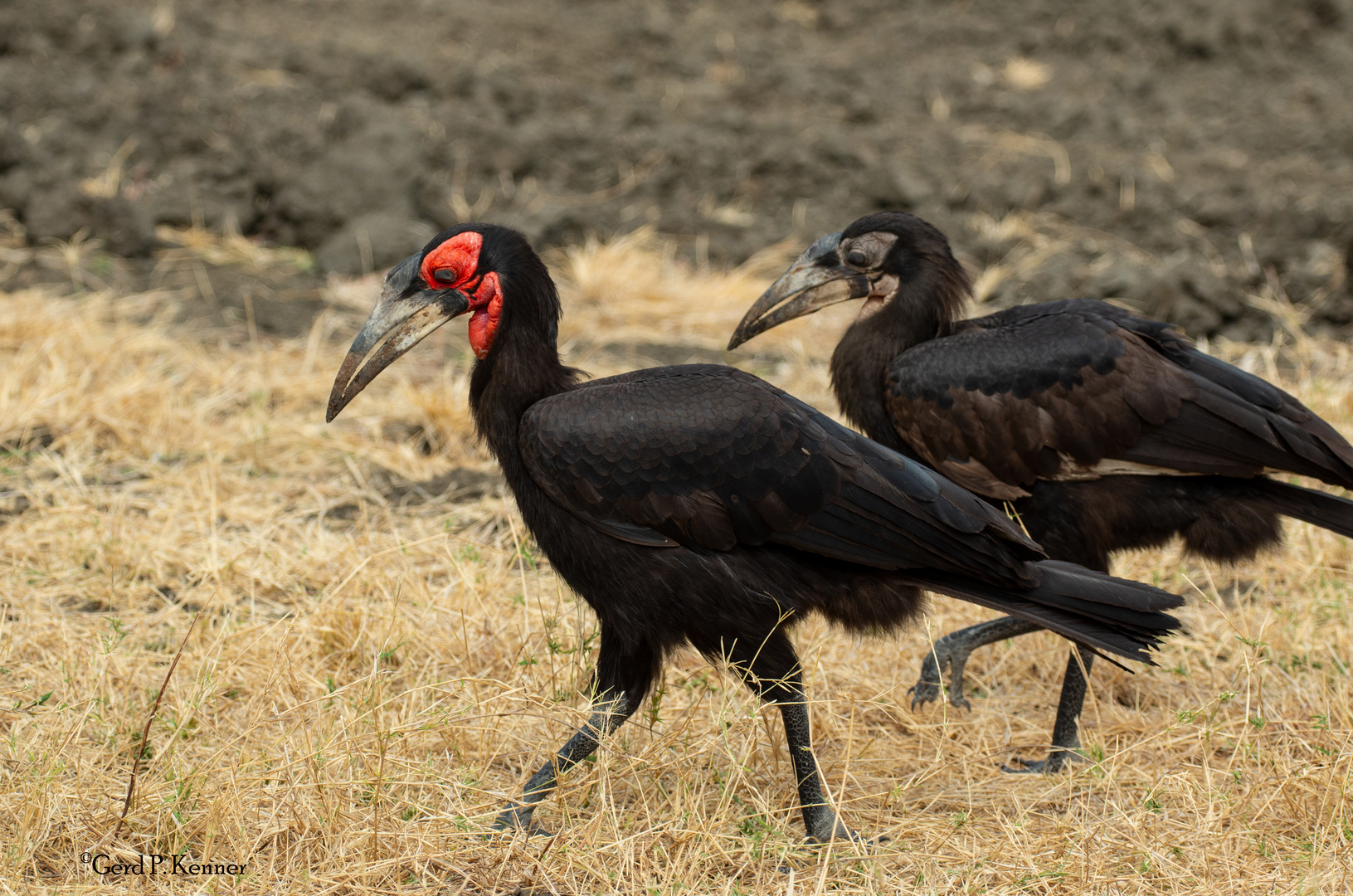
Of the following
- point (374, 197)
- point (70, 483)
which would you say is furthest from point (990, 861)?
point (374, 197)

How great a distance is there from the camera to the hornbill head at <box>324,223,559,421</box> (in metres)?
3.15

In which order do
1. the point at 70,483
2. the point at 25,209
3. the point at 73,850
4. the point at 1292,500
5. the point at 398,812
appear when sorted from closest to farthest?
the point at 73,850, the point at 398,812, the point at 1292,500, the point at 70,483, the point at 25,209

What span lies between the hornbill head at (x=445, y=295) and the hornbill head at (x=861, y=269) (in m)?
1.14

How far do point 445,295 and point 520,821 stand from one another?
1.30 meters

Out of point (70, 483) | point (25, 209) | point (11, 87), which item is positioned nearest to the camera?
point (70, 483)

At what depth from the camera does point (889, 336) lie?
3.95 meters

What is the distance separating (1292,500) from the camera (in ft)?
12.0

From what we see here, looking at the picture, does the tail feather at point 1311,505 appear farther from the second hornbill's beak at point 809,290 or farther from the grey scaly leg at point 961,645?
the second hornbill's beak at point 809,290

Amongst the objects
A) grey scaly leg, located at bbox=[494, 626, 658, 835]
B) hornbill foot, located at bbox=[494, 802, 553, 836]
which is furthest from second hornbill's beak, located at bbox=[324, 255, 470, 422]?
hornbill foot, located at bbox=[494, 802, 553, 836]

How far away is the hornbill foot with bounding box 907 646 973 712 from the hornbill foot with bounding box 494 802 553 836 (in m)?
1.21

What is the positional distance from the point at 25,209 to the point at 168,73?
176 cm

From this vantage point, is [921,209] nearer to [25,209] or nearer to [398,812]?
[25,209]

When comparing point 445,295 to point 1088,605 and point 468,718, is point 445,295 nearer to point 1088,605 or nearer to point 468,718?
point 468,718

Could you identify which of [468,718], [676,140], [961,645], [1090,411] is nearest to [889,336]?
[1090,411]
